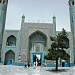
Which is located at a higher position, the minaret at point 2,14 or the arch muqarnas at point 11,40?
the minaret at point 2,14

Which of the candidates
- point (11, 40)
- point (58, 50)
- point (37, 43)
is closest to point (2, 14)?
point (11, 40)

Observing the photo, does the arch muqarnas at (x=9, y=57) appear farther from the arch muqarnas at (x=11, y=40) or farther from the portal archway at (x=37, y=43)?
the portal archway at (x=37, y=43)

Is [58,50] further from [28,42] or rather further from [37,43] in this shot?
[37,43]

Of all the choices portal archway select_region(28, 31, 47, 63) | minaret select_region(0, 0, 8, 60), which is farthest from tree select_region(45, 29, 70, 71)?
minaret select_region(0, 0, 8, 60)

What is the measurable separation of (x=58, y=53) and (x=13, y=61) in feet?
53.0

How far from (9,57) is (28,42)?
5.05 meters

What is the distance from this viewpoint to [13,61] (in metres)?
31.8

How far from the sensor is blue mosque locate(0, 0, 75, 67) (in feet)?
102

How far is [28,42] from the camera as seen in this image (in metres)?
31.6

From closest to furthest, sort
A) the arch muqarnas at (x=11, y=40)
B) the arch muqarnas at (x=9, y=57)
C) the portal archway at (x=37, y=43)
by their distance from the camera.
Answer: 1. the arch muqarnas at (x=9, y=57)
2. the portal archway at (x=37, y=43)
3. the arch muqarnas at (x=11, y=40)

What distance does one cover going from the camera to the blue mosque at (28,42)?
1219 inches

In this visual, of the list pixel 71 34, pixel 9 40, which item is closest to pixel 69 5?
pixel 71 34

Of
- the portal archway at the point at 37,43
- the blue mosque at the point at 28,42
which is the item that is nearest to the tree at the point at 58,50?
the blue mosque at the point at 28,42

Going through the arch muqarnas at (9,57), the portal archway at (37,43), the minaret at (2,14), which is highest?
the minaret at (2,14)
